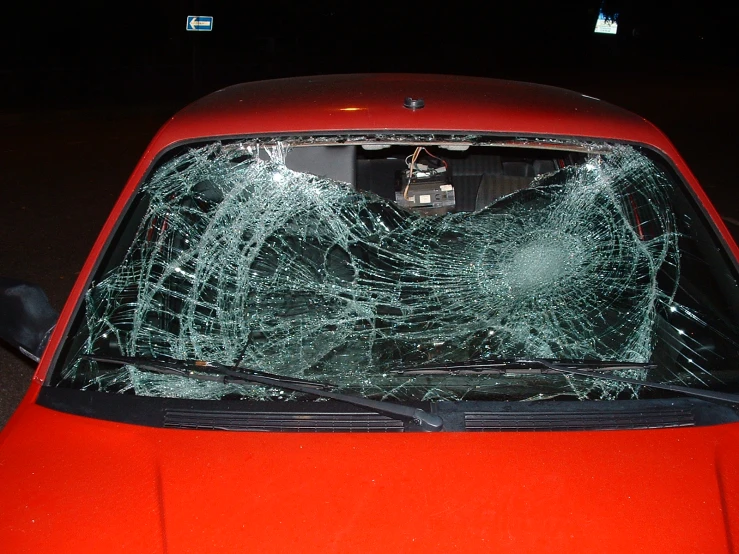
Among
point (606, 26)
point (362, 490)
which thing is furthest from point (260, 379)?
point (606, 26)

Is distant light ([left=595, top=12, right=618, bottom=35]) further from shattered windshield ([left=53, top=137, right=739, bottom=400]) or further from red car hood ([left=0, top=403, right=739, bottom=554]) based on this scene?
red car hood ([left=0, top=403, right=739, bottom=554])

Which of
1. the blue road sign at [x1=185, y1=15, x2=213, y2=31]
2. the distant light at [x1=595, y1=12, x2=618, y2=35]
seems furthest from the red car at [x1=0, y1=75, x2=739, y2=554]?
the distant light at [x1=595, y1=12, x2=618, y2=35]

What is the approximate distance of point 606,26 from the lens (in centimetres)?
4269

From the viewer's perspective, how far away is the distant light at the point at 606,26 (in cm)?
4238

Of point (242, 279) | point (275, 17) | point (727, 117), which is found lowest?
point (242, 279)

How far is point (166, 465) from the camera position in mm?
1658

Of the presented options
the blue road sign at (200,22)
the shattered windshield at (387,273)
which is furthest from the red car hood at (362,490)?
the blue road sign at (200,22)

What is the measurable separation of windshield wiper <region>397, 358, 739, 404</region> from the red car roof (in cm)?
Answer: 69

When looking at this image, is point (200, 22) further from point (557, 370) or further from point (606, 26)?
point (606, 26)

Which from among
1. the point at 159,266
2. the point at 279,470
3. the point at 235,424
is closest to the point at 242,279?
the point at 159,266

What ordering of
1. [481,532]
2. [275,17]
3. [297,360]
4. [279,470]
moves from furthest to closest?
[275,17], [297,360], [279,470], [481,532]

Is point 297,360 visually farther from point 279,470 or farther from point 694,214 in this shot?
point 694,214

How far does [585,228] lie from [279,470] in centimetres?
129

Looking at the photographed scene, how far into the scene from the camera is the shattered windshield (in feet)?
7.10
